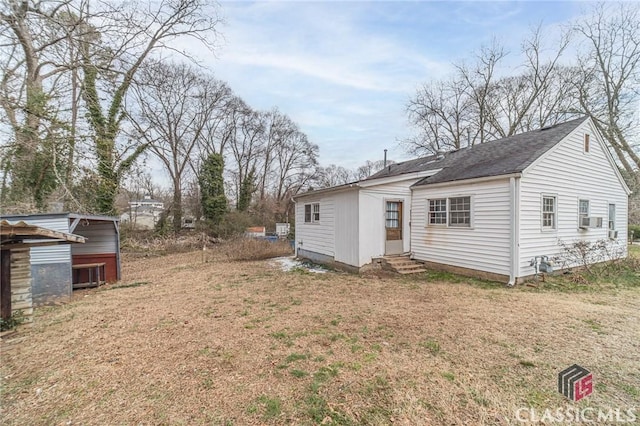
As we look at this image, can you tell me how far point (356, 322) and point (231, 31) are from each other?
759 cm

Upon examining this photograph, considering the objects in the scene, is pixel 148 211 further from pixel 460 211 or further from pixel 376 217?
pixel 460 211

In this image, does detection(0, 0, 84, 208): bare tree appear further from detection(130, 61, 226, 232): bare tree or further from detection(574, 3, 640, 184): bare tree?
detection(574, 3, 640, 184): bare tree

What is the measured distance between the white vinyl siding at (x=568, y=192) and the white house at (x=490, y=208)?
0.03 m

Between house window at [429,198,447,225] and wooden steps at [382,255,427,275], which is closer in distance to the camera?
wooden steps at [382,255,427,275]

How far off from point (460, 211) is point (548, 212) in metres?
2.46

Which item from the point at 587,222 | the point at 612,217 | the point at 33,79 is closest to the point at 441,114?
the point at 612,217

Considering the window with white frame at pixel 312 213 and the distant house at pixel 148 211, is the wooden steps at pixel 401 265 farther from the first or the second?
the distant house at pixel 148 211

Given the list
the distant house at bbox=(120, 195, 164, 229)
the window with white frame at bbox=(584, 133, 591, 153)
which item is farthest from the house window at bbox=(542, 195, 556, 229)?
the distant house at bbox=(120, 195, 164, 229)

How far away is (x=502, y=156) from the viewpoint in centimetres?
899

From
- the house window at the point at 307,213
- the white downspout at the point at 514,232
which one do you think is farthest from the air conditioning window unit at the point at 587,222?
the house window at the point at 307,213

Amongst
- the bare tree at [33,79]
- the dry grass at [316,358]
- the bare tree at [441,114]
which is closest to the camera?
the dry grass at [316,358]

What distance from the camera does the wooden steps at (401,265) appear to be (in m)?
9.04

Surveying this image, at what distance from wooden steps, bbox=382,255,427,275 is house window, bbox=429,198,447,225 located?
1.57 metres

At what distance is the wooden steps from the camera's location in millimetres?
9039
